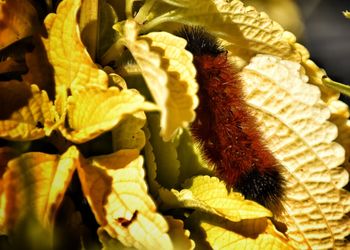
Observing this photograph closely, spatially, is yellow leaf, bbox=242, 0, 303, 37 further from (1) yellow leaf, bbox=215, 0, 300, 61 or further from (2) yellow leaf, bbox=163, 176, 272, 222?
(2) yellow leaf, bbox=163, 176, 272, 222

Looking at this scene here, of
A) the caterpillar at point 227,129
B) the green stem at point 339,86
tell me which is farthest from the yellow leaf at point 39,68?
the green stem at point 339,86

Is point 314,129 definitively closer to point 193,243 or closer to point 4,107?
point 193,243

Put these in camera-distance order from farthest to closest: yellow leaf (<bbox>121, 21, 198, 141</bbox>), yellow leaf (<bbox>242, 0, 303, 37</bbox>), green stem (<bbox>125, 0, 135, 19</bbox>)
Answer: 1. yellow leaf (<bbox>242, 0, 303, 37</bbox>)
2. green stem (<bbox>125, 0, 135, 19</bbox>)
3. yellow leaf (<bbox>121, 21, 198, 141</bbox>)

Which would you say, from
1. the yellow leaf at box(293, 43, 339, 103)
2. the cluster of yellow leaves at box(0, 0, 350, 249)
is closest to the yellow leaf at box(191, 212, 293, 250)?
the cluster of yellow leaves at box(0, 0, 350, 249)

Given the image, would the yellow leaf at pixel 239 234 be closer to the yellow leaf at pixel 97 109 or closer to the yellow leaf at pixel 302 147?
the yellow leaf at pixel 302 147

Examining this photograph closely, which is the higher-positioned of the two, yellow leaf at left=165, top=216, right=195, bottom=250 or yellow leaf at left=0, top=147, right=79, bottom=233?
yellow leaf at left=0, top=147, right=79, bottom=233

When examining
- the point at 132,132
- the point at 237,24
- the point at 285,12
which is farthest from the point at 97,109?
the point at 285,12

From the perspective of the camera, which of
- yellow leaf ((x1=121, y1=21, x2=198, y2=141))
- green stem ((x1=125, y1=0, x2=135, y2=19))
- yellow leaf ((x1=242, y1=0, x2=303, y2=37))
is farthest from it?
yellow leaf ((x1=242, y1=0, x2=303, y2=37))

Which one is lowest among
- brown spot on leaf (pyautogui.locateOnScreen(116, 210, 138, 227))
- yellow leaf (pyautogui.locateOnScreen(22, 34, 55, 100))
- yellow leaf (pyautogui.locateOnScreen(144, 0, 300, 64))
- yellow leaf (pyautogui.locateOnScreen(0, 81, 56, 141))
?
brown spot on leaf (pyautogui.locateOnScreen(116, 210, 138, 227))
